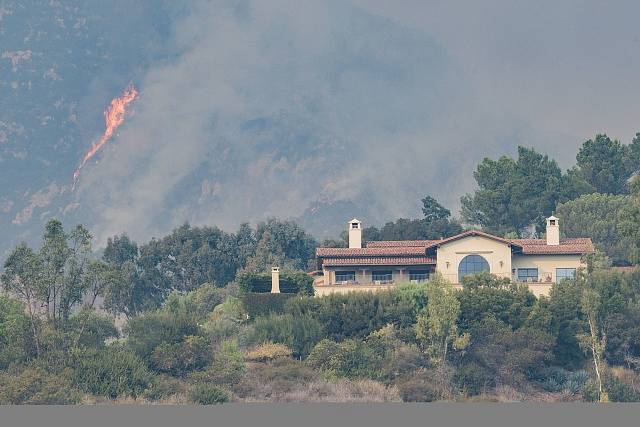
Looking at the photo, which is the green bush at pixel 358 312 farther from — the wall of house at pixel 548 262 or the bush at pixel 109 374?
the bush at pixel 109 374

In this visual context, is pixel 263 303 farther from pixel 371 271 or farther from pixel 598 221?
pixel 598 221

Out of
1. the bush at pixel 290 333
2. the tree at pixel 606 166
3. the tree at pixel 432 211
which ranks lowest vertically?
the bush at pixel 290 333

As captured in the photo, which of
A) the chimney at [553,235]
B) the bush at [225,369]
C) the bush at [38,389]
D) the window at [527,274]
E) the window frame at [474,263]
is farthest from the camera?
the chimney at [553,235]

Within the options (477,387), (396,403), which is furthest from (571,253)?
(396,403)

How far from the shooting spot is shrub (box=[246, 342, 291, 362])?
96812 mm

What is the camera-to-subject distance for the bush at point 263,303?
104250 mm

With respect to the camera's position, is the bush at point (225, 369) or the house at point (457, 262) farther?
the house at point (457, 262)

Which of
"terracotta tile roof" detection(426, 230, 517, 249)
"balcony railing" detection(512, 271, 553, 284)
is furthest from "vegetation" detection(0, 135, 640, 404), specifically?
"terracotta tile roof" detection(426, 230, 517, 249)

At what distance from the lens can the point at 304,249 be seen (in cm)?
14338

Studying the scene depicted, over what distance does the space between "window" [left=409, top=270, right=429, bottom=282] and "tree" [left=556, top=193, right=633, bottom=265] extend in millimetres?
22817

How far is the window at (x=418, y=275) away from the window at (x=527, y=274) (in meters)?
6.88

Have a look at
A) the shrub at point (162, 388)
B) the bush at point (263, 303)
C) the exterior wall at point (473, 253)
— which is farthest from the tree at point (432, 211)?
the shrub at point (162, 388)

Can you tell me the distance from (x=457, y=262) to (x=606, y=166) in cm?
4228

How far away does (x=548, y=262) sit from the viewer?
110 meters
